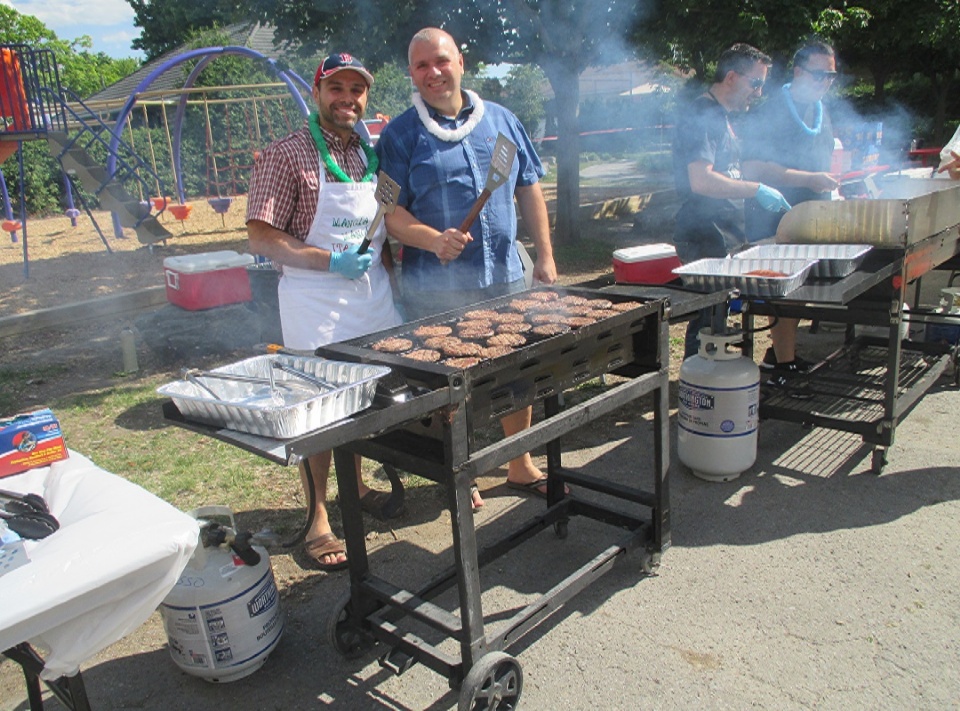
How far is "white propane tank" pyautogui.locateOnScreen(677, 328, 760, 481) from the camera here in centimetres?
354

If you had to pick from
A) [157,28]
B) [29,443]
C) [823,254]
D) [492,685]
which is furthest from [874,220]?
[157,28]

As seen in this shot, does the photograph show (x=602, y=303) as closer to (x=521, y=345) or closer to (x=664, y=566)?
(x=521, y=345)

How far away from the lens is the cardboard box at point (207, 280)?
6.76 meters

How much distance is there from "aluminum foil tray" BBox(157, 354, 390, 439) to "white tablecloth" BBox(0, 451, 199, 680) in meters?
0.33

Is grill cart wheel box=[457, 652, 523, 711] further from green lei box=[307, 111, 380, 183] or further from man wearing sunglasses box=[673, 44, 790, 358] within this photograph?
man wearing sunglasses box=[673, 44, 790, 358]

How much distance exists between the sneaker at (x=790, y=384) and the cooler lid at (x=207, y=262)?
472cm

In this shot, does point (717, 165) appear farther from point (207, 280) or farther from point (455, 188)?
point (207, 280)

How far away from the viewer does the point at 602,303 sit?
8.96 ft

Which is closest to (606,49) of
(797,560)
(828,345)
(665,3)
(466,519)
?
(665,3)

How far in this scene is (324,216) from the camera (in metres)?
2.86

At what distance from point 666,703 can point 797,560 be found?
40.6 inches

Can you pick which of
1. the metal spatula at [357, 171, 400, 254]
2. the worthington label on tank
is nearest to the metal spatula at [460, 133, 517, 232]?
the metal spatula at [357, 171, 400, 254]

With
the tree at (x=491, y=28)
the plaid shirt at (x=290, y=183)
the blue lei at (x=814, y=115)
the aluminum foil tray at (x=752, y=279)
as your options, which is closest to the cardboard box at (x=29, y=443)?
the plaid shirt at (x=290, y=183)

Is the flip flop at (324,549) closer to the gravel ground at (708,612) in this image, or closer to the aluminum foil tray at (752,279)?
the gravel ground at (708,612)
